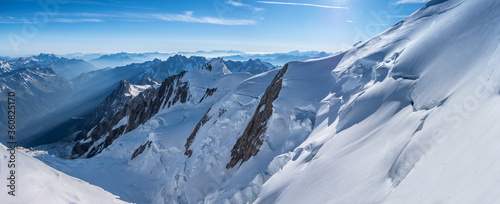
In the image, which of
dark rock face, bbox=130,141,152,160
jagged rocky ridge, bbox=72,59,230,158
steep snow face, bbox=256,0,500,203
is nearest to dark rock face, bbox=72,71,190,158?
jagged rocky ridge, bbox=72,59,230,158

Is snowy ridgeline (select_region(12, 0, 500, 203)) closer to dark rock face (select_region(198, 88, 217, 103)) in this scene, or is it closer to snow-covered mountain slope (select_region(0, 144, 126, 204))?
snow-covered mountain slope (select_region(0, 144, 126, 204))

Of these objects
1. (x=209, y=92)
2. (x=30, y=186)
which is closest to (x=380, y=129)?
(x=30, y=186)

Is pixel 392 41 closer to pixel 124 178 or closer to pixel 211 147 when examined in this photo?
pixel 211 147

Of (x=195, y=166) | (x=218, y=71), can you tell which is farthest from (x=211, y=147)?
(x=218, y=71)

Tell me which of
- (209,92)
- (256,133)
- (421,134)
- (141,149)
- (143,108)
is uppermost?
(421,134)

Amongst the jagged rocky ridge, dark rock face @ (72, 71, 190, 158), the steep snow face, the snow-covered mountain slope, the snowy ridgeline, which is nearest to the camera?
the steep snow face

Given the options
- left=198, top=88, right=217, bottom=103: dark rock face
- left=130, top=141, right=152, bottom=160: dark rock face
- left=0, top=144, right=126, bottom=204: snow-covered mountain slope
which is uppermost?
left=198, top=88, right=217, bottom=103: dark rock face

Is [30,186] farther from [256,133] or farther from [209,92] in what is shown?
[209,92]
